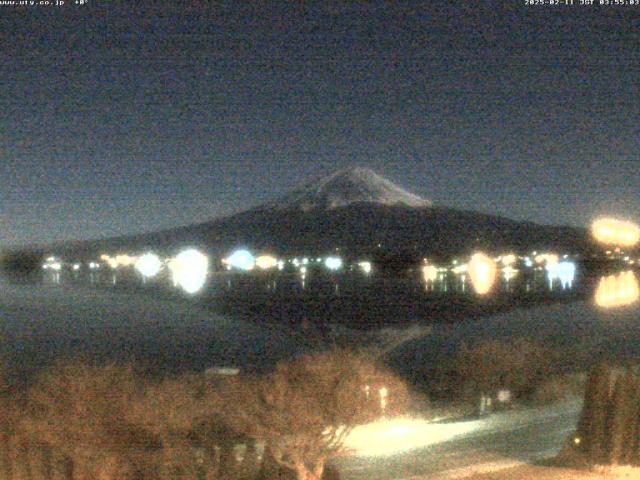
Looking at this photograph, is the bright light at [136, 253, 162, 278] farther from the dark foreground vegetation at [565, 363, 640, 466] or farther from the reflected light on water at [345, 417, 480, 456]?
the dark foreground vegetation at [565, 363, 640, 466]

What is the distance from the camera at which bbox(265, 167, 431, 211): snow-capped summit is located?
A: 3890 inches

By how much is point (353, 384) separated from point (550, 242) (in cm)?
6495

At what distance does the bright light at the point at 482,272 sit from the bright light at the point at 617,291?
5.44 m

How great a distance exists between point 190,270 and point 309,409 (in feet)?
194

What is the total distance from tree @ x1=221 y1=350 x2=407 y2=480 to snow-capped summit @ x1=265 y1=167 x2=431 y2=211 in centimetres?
7981

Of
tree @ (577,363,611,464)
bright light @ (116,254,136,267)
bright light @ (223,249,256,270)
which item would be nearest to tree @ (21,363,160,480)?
tree @ (577,363,611,464)

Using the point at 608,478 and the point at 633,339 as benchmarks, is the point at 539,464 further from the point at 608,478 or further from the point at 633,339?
the point at 633,339

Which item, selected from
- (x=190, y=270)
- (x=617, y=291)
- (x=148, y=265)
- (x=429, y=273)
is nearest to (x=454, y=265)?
(x=429, y=273)

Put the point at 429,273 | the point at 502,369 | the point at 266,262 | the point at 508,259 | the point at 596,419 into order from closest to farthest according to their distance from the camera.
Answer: the point at 596,419 → the point at 502,369 → the point at 429,273 → the point at 508,259 → the point at 266,262

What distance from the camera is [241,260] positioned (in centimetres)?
7419

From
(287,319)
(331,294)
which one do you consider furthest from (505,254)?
(287,319)

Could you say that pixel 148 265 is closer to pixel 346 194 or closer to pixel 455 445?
pixel 346 194

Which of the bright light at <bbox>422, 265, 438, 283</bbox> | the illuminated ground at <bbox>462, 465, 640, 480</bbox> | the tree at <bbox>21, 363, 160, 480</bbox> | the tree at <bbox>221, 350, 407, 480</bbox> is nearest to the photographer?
the tree at <bbox>21, 363, 160, 480</bbox>

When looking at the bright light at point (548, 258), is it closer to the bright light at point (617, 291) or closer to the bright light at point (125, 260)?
the bright light at point (617, 291)
